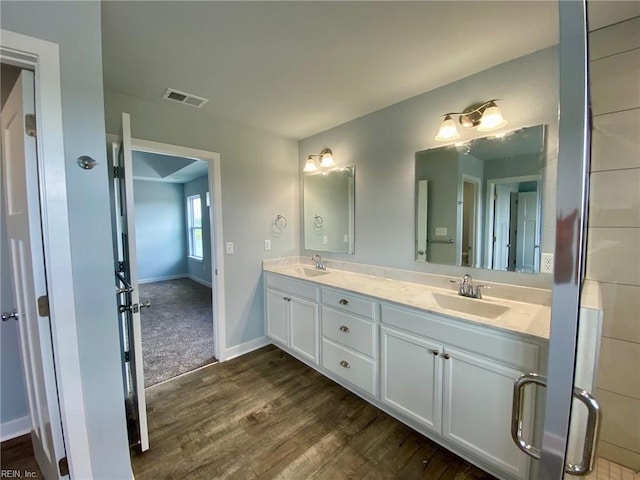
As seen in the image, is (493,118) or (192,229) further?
(192,229)

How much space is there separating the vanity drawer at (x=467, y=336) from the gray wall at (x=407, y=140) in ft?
1.93

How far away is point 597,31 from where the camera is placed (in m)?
1.47

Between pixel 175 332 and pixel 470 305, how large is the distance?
3.32 metres

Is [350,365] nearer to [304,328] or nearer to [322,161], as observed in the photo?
[304,328]

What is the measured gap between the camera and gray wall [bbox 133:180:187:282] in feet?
20.2

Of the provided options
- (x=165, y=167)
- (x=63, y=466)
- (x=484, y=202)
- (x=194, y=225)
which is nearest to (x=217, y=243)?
(x=63, y=466)

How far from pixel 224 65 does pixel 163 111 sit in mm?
918

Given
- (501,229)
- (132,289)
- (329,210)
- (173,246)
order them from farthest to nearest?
(173,246)
(329,210)
(501,229)
(132,289)

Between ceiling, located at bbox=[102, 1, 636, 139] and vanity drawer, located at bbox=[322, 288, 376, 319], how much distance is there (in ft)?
5.15

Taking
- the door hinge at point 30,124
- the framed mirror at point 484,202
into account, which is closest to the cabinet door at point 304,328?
the framed mirror at point 484,202

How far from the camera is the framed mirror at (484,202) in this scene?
1.74m

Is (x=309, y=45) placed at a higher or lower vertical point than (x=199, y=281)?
higher

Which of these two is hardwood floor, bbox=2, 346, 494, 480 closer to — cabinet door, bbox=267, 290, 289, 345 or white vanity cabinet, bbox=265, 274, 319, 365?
white vanity cabinet, bbox=265, 274, 319, 365

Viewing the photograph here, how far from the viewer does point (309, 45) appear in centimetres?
158
